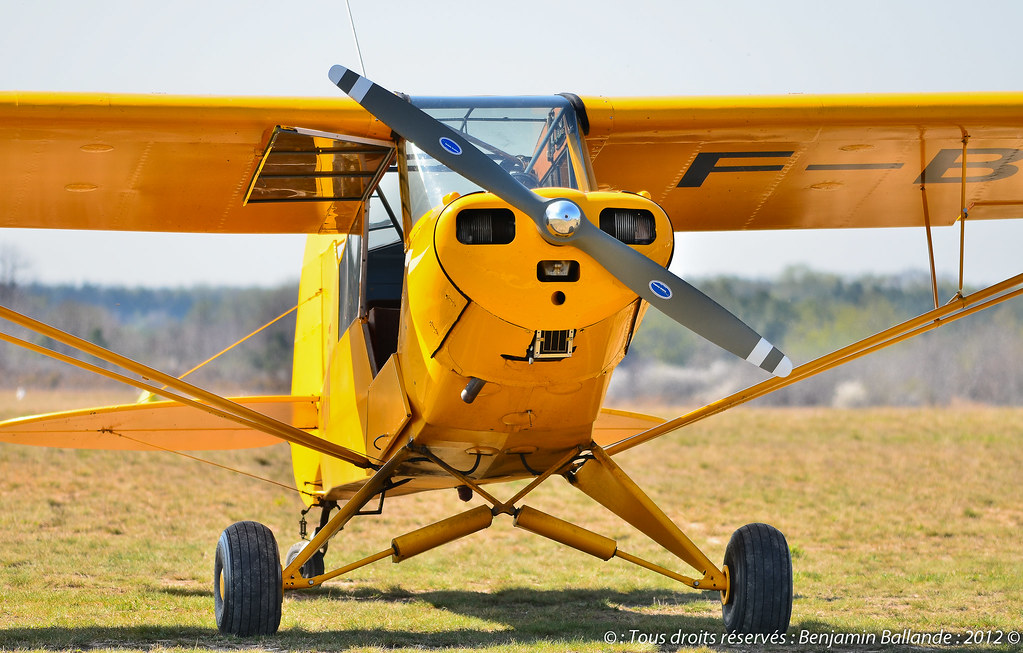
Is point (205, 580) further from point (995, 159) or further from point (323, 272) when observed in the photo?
point (995, 159)

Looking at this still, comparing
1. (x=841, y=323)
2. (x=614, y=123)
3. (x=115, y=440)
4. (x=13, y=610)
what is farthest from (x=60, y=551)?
(x=841, y=323)

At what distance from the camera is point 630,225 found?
4.99 m

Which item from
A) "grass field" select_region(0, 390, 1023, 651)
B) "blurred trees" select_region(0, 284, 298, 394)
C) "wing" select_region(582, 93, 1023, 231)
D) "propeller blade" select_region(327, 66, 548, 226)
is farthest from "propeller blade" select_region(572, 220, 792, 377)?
"blurred trees" select_region(0, 284, 298, 394)

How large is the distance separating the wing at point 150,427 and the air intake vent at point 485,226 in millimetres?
3739

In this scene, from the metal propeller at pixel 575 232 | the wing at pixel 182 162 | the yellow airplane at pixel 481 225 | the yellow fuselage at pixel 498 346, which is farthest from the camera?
the wing at pixel 182 162

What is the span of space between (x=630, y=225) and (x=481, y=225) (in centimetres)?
65

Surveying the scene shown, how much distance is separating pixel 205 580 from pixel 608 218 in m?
6.16

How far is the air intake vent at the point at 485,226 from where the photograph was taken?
489 centimetres

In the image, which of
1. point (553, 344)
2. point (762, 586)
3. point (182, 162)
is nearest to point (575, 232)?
point (553, 344)

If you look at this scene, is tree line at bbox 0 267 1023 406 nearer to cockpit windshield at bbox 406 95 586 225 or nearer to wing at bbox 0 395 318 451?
wing at bbox 0 395 318 451

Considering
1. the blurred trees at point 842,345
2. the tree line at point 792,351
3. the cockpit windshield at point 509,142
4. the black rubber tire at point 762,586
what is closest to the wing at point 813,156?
the cockpit windshield at point 509,142

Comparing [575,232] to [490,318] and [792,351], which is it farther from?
[792,351]

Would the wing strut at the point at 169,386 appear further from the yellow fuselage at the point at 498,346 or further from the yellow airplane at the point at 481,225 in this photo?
the yellow fuselage at the point at 498,346

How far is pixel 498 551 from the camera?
39.4ft
